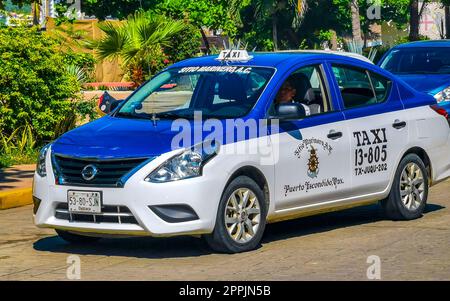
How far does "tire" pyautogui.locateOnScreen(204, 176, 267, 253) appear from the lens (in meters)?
9.72

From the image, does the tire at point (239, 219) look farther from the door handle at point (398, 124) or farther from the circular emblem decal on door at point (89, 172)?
the door handle at point (398, 124)

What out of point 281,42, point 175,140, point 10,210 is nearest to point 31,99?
point 10,210

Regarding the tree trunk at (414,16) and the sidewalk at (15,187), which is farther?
the tree trunk at (414,16)

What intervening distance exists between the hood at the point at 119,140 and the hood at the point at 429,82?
816cm

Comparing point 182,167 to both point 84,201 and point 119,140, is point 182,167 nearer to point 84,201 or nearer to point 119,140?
point 119,140

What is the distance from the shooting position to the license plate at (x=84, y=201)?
961 cm

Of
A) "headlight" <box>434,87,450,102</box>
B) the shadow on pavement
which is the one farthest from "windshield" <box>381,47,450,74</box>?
the shadow on pavement

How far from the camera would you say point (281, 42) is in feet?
218

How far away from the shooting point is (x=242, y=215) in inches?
389

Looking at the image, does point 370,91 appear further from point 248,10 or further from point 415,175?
point 248,10

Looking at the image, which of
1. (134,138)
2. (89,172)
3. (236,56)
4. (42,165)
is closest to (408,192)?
(236,56)

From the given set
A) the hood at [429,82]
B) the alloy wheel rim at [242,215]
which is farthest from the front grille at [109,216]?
the hood at [429,82]
